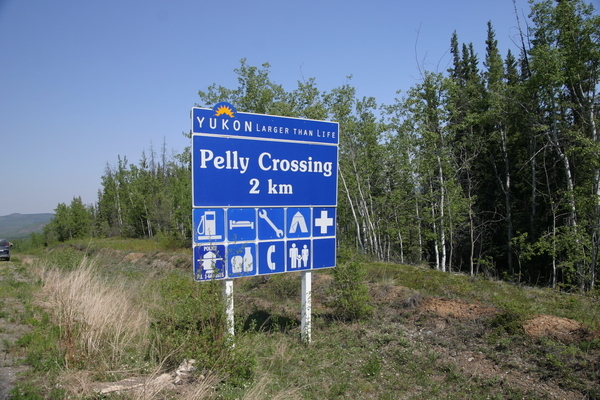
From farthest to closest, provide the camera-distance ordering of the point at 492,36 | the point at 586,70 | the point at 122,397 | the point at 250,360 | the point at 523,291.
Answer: the point at 492,36 < the point at 586,70 < the point at 523,291 < the point at 250,360 < the point at 122,397

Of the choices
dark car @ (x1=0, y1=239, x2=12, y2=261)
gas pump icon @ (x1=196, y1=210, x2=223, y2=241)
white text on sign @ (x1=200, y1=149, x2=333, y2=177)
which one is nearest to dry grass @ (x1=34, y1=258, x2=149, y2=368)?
gas pump icon @ (x1=196, y1=210, x2=223, y2=241)

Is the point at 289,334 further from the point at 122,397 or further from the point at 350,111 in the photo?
the point at 350,111

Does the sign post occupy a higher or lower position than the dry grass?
higher

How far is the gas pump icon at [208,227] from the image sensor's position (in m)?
5.83

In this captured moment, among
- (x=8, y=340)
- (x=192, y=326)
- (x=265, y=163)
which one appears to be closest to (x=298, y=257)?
(x=265, y=163)

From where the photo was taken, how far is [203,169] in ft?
19.5

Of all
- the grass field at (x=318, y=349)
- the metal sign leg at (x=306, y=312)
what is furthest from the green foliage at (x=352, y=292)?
the metal sign leg at (x=306, y=312)

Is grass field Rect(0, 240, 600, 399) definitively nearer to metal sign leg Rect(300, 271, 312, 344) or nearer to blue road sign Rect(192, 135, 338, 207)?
metal sign leg Rect(300, 271, 312, 344)

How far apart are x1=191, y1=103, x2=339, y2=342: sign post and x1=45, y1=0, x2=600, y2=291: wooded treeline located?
18.4 ft

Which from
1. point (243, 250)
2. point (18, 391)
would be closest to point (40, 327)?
point (18, 391)

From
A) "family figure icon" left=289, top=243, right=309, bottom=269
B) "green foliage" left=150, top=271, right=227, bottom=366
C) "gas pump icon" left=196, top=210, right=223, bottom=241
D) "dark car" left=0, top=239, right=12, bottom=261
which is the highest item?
"gas pump icon" left=196, top=210, right=223, bottom=241

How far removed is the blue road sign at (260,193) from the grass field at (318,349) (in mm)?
741

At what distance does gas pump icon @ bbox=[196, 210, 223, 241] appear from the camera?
5.83 meters

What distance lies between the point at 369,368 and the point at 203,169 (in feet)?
11.9
